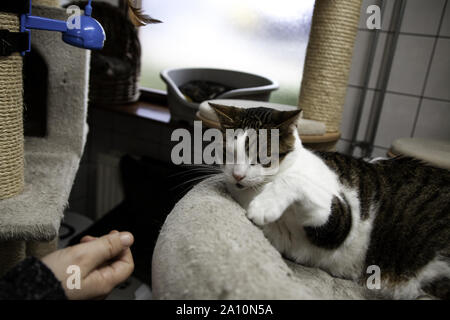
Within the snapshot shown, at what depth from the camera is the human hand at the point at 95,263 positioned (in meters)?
0.59

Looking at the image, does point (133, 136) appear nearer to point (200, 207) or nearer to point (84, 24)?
point (84, 24)

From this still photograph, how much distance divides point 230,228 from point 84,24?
63 cm

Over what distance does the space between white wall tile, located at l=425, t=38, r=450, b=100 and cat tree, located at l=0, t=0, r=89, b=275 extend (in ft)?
4.97

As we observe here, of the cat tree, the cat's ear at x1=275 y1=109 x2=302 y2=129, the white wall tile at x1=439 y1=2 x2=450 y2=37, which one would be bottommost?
the cat tree

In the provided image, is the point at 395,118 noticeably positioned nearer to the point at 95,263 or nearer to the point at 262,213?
the point at 262,213

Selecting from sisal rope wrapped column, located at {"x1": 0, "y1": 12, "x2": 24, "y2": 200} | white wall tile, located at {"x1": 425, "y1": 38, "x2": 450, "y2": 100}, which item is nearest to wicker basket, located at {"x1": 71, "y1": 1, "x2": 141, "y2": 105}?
sisal rope wrapped column, located at {"x1": 0, "y1": 12, "x2": 24, "y2": 200}

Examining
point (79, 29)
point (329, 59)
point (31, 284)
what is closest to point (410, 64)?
point (329, 59)

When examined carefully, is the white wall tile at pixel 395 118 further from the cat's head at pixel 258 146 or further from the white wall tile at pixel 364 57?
the cat's head at pixel 258 146

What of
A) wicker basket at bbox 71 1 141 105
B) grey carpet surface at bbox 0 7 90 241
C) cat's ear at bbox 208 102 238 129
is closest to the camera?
cat's ear at bbox 208 102 238 129

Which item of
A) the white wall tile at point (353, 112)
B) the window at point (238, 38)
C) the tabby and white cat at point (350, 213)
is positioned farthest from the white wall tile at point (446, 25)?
the tabby and white cat at point (350, 213)

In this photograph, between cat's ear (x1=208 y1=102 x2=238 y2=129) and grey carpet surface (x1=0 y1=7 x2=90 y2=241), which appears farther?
grey carpet surface (x1=0 y1=7 x2=90 y2=241)

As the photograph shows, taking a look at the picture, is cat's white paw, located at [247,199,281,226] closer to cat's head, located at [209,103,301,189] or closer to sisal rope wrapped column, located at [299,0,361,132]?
cat's head, located at [209,103,301,189]

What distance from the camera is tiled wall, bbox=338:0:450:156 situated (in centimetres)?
158
